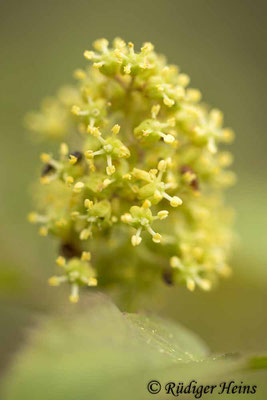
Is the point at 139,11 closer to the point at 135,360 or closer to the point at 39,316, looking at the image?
the point at 39,316

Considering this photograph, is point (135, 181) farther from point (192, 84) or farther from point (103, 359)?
point (192, 84)

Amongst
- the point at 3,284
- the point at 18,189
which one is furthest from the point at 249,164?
the point at 3,284

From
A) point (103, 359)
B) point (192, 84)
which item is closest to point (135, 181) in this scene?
point (103, 359)

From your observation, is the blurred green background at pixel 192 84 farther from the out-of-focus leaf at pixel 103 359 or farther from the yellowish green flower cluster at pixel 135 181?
the yellowish green flower cluster at pixel 135 181

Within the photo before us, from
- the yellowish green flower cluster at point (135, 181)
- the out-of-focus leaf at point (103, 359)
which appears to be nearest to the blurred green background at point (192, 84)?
the out-of-focus leaf at point (103, 359)

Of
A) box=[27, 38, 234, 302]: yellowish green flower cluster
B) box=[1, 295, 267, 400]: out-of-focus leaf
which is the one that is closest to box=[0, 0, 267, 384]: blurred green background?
box=[1, 295, 267, 400]: out-of-focus leaf

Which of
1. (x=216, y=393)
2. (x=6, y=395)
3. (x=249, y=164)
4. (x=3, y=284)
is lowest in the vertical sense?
(x=6, y=395)

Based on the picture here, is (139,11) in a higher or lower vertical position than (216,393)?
higher
